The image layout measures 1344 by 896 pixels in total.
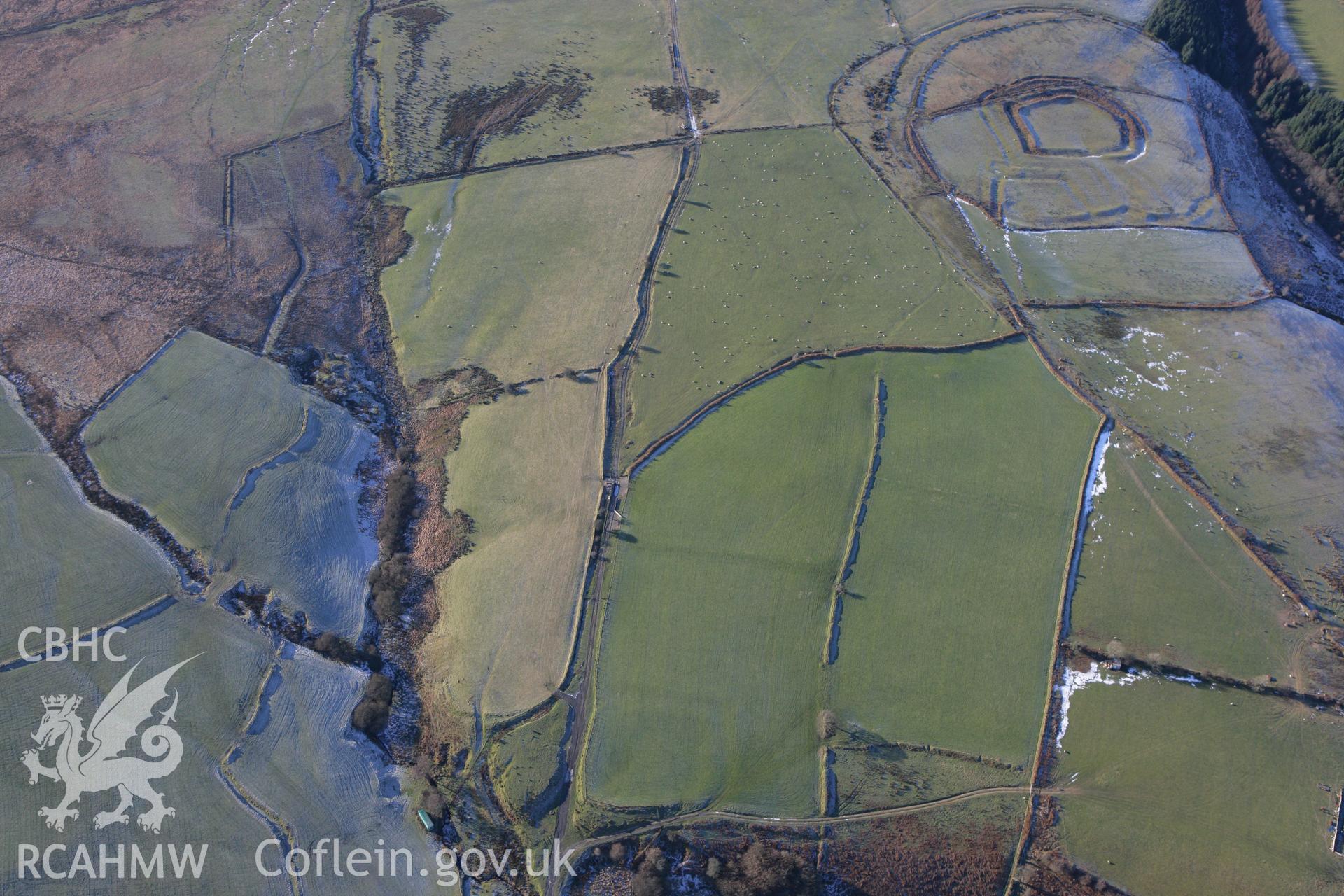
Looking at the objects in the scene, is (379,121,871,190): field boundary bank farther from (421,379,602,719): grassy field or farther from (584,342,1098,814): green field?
(584,342,1098,814): green field

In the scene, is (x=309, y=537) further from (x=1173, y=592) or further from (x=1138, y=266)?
(x=1138, y=266)

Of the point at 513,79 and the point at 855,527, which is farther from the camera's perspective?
the point at 513,79

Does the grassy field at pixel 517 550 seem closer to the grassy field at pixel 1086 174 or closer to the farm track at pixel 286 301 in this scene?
the farm track at pixel 286 301

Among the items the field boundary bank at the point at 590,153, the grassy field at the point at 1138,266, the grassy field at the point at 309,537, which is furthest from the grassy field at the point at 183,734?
the grassy field at the point at 1138,266

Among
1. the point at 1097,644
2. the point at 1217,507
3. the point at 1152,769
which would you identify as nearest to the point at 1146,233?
the point at 1217,507

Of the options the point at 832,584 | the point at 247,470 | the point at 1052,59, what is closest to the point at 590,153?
the point at 247,470
